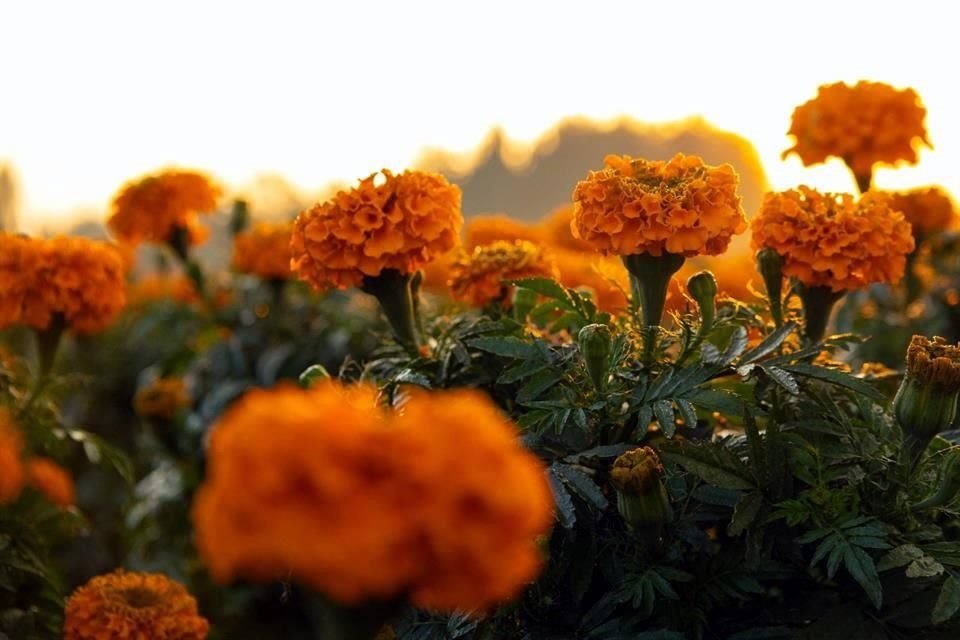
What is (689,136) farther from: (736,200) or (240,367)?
(736,200)

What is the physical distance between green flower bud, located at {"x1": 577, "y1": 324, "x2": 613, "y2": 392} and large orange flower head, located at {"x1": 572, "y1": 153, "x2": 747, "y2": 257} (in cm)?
20

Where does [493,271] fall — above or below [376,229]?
below

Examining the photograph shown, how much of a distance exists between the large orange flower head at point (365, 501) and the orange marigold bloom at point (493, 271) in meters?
1.23

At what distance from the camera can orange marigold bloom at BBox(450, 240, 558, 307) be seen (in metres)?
2.05

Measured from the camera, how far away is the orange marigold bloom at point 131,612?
1.83 m

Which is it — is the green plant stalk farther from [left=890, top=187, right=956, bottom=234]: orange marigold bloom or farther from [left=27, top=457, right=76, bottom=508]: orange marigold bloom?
[left=890, top=187, right=956, bottom=234]: orange marigold bloom

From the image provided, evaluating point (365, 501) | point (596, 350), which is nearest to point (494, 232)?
point (596, 350)

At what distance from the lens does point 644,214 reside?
165 centimetres

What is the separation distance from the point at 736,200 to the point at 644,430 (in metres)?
0.42

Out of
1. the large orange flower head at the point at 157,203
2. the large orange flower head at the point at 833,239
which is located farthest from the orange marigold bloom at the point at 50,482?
the large orange flower head at the point at 833,239

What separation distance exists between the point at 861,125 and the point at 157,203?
1997 millimetres

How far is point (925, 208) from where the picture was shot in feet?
10.6

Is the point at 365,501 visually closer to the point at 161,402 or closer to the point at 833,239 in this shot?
the point at 833,239

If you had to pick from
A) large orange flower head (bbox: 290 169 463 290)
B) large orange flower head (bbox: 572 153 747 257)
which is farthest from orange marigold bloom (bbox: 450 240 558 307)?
large orange flower head (bbox: 572 153 747 257)
